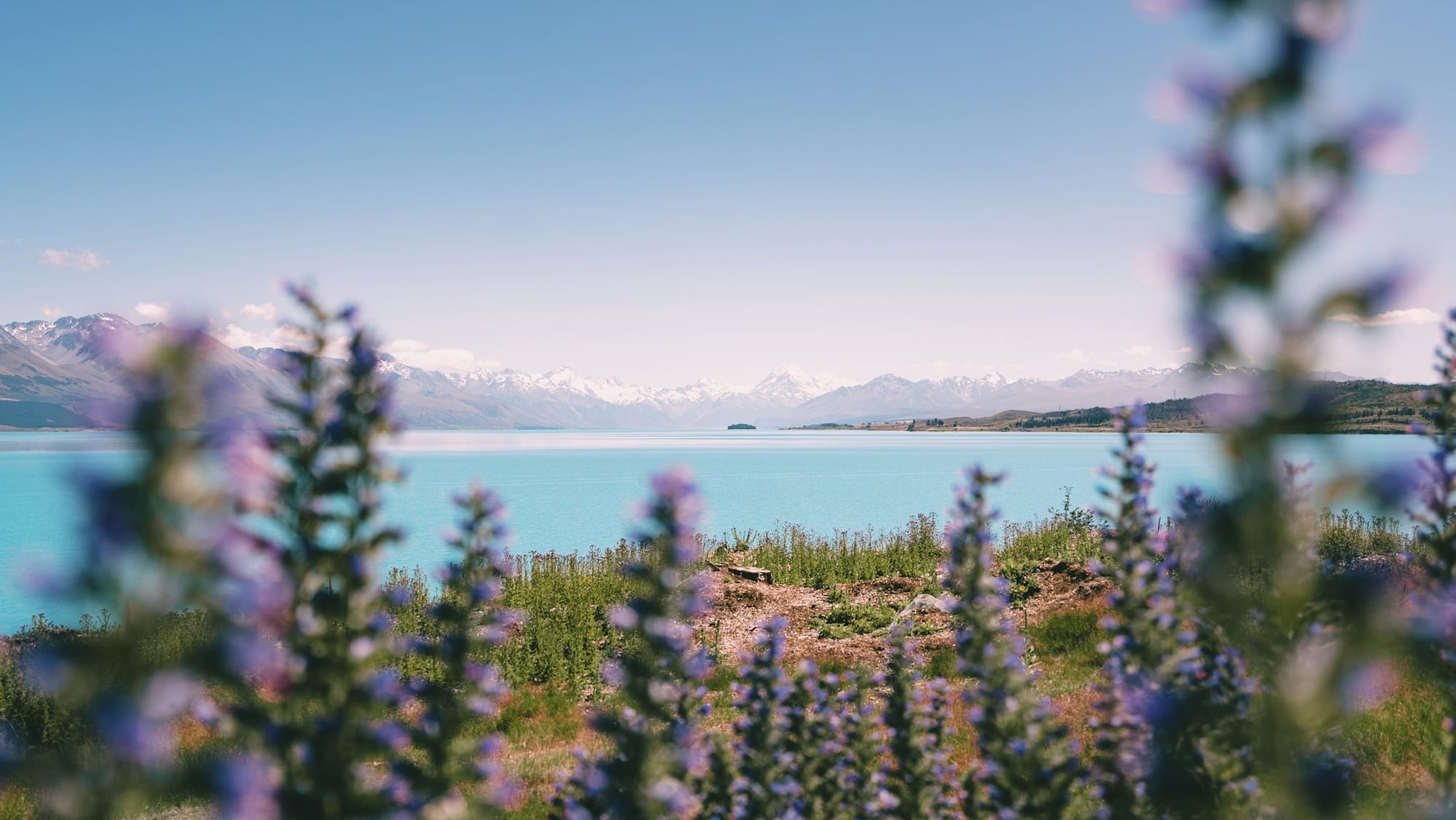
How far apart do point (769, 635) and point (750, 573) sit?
17984 millimetres

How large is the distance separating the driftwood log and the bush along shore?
16.0 meters

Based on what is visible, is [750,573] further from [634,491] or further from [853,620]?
[634,491]

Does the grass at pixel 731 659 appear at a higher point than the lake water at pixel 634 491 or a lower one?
higher

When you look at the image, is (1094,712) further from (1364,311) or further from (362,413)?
(362,413)

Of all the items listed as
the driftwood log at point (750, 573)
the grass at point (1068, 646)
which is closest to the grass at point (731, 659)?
the grass at point (1068, 646)

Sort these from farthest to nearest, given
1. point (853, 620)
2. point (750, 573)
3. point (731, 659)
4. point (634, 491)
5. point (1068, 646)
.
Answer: point (634, 491)
point (750, 573)
point (853, 620)
point (731, 659)
point (1068, 646)

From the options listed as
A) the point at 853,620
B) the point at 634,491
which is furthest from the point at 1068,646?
the point at 634,491

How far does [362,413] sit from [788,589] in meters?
20.0

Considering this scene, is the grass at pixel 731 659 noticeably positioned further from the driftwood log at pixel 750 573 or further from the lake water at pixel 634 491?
the lake water at pixel 634 491

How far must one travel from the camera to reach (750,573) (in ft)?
75.7

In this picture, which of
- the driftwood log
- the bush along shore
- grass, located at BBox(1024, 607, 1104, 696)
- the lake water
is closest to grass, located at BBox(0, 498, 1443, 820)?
grass, located at BBox(1024, 607, 1104, 696)

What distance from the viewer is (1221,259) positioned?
2.80m

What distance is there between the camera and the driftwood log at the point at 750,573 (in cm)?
2300

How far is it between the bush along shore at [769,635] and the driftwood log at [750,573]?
16.0 m
